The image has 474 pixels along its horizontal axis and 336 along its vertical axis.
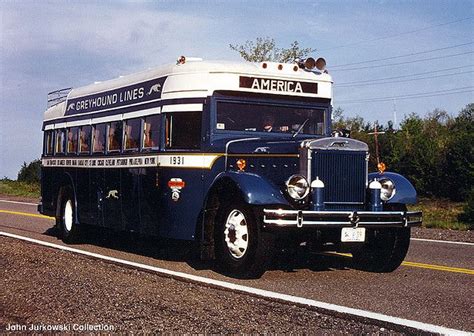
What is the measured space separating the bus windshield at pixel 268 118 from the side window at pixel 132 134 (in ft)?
5.91

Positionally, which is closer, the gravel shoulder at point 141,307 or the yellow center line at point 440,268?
the gravel shoulder at point 141,307

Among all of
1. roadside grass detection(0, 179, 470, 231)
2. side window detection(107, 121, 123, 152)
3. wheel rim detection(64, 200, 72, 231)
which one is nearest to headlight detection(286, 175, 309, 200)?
side window detection(107, 121, 123, 152)

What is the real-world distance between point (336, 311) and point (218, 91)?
422cm

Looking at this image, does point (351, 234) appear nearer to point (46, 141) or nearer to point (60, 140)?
point (60, 140)

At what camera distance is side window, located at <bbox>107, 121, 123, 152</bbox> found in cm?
1187

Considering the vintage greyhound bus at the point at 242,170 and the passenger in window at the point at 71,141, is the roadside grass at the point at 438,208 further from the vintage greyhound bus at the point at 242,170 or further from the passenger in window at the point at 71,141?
the vintage greyhound bus at the point at 242,170

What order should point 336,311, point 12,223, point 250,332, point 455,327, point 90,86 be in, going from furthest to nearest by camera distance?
point 12,223
point 90,86
point 336,311
point 455,327
point 250,332

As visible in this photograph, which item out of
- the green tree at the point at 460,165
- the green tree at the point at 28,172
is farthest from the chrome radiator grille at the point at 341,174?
the green tree at the point at 28,172

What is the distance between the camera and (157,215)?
10336 mm

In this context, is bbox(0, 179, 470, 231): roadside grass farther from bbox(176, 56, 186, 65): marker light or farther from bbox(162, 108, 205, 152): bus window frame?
bbox(176, 56, 186, 65): marker light

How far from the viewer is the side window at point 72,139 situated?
45.1 feet

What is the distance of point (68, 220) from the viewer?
13703 millimetres

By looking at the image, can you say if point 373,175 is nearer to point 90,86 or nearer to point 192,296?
point 192,296

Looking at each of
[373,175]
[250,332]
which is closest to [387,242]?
[373,175]
